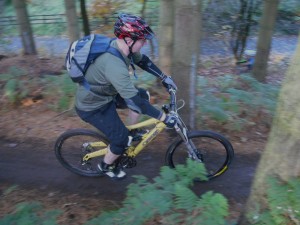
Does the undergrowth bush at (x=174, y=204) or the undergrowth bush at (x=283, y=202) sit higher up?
the undergrowth bush at (x=283, y=202)

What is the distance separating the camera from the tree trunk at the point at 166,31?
21.9 ft

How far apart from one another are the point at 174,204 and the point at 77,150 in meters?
2.51

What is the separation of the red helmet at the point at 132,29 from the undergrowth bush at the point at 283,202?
221 cm

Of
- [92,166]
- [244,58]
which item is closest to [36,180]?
[92,166]

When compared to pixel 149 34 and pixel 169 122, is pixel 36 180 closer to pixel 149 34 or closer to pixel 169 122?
pixel 169 122

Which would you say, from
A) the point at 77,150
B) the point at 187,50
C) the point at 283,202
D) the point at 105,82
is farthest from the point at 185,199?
the point at 77,150

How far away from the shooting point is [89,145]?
211 inches

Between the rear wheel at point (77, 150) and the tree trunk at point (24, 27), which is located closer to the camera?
the rear wheel at point (77, 150)

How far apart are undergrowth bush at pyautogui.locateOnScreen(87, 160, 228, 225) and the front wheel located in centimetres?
92

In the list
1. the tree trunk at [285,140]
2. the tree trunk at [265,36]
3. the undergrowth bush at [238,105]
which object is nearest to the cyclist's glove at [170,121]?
the tree trunk at [285,140]

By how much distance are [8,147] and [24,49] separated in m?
4.49

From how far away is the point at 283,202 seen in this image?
3.05m

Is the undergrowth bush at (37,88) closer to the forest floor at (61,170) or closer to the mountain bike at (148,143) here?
the forest floor at (61,170)

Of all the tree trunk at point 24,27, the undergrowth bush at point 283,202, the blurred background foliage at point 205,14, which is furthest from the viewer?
the blurred background foliage at point 205,14
